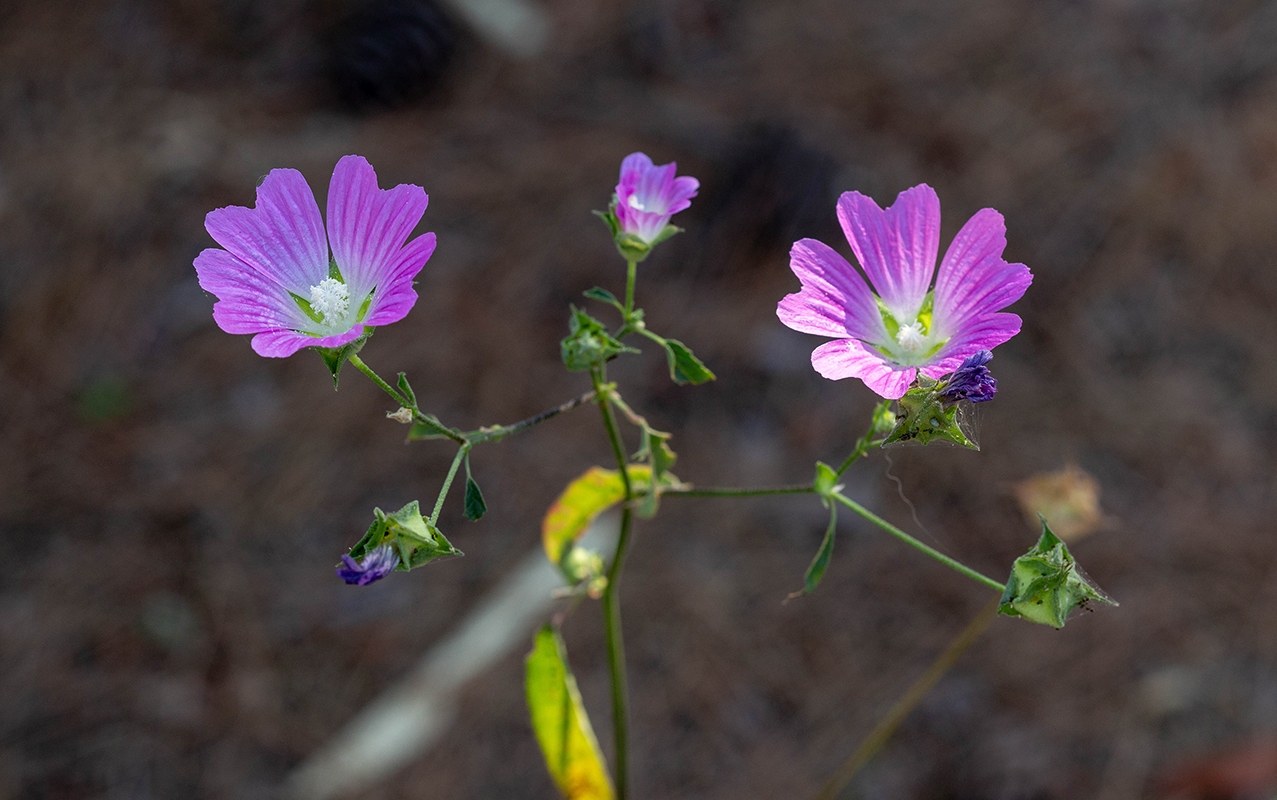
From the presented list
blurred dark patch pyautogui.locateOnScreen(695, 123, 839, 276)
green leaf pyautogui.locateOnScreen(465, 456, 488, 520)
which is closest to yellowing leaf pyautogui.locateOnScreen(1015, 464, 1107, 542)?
green leaf pyautogui.locateOnScreen(465, 456, 488, 520)

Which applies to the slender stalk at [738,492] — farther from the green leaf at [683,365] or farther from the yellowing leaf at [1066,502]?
the yellowing leaf at [1066,502]

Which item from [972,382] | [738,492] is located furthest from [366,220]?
[972,382]

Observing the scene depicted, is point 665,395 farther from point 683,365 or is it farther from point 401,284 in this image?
point 401,284

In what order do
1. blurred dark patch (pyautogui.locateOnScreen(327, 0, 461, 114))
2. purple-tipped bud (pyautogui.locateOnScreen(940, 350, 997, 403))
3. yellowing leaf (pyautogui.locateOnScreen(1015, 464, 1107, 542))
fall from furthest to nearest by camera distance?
blurred dark patch (pyautogui.locateOnScreen(327, 0, 461, 114))
yellowing leaf (pyautogui.locateOnScreen(1015, 464, 1107, 542))
purple-tipped bud (pyautogui.locateOnScreen(940, 350, 997, 403))

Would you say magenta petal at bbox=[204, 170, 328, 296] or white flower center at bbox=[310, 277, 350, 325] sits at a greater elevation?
magenta petal at bbox=[204, 170, 328, 296]

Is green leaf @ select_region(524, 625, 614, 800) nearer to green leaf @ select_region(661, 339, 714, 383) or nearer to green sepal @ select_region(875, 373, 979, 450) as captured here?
green leaf @ select_region(661, 339, 714, 383)

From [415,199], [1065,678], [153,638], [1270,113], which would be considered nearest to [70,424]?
[153,638]
